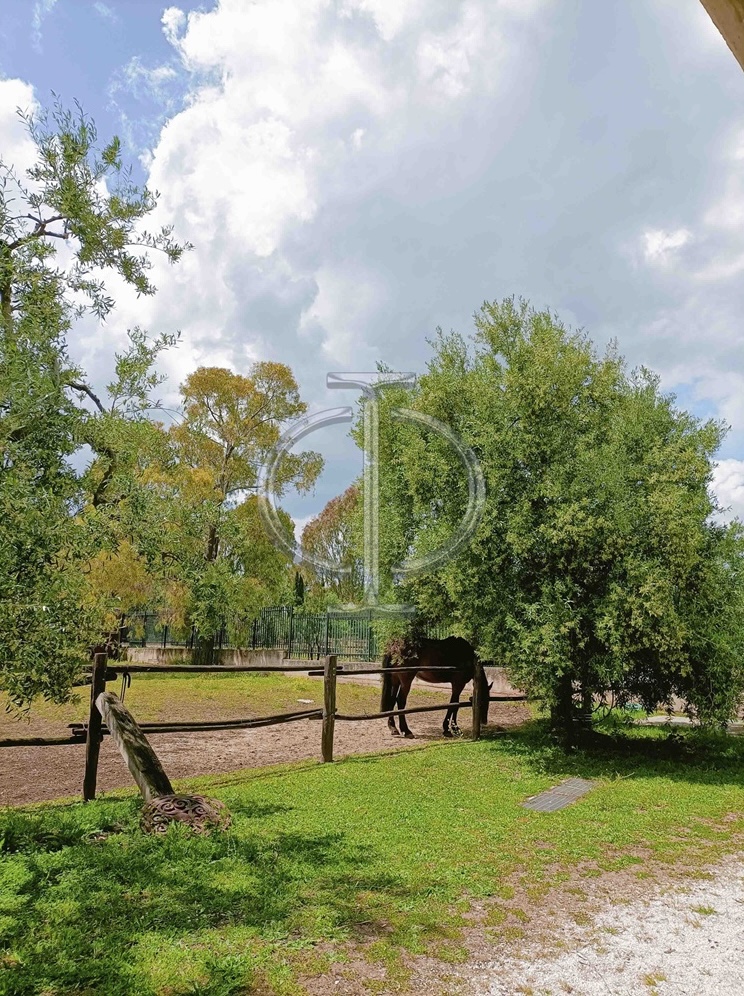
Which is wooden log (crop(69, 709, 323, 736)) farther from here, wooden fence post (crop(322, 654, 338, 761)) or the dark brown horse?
the dark brown horse

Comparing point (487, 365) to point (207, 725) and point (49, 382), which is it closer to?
point (207, 725)

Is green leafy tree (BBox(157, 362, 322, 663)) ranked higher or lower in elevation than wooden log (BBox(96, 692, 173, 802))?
higher

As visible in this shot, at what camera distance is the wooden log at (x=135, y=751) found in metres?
5.75

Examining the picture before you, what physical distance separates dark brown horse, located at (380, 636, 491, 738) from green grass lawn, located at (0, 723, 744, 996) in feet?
11.4

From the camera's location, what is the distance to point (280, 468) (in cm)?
2397

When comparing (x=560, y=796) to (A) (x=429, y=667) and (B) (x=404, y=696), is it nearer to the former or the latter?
(A) (x=429, y=667)

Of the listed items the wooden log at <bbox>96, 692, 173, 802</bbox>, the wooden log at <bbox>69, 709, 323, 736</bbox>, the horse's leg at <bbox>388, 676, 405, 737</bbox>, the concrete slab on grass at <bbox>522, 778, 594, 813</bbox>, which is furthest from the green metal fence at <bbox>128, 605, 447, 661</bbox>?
the wooden log at <bbox>96, 692, 173, 802</bbox>

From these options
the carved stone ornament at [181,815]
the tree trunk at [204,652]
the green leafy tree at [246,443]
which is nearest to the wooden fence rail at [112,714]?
the carved stone ornament at [181,815]

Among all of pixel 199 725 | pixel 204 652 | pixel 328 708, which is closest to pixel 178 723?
pixel 199 725

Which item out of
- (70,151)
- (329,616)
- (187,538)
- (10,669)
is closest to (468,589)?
(187,538)

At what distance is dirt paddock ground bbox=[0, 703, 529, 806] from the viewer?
7.31 meters

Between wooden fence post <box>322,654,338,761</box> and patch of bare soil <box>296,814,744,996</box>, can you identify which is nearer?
patch of bare soil <box>296,814,744,996</box>

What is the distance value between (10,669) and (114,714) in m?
2.24

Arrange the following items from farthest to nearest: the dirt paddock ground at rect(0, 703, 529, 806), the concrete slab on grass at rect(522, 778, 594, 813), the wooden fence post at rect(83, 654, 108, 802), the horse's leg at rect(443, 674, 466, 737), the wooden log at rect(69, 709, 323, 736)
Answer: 1. the horse's leg at rect(443, 674, 466, 737)
2. the dirt paddock ground at rect(0, 703, 529, 806)
3. the wooden log at rect(69, 709, 323, 736)
4. the concrete slab on grass at rect(522, 778, 594, 813)
5. the wooden fence post at rect(83, 654, 108, 802)
